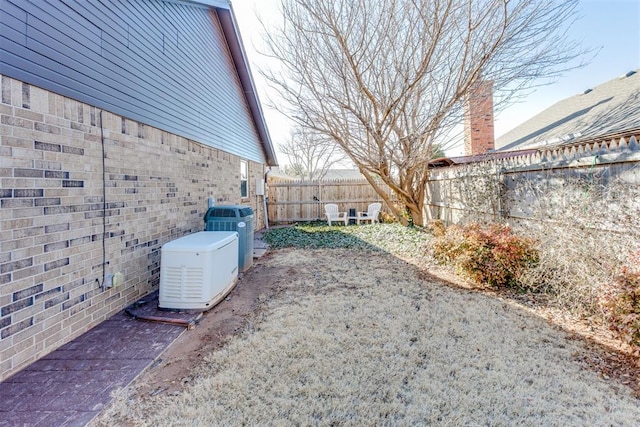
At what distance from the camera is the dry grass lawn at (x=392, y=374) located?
205 cm

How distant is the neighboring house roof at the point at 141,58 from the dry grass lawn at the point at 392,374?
3.13m

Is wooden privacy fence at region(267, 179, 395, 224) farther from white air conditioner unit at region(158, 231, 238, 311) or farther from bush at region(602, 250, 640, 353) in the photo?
bush at region(602, 250, 640, 353)

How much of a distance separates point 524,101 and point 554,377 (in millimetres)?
6419

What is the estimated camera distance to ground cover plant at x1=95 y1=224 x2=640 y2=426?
2.05 meters

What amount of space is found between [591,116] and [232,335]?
856 cm

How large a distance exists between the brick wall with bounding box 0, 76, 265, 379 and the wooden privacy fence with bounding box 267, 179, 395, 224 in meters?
7.66

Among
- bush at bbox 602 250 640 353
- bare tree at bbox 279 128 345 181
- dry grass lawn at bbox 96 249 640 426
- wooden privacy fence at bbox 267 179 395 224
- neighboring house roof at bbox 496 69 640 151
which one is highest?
bare tree at bbox 279 128 345 181

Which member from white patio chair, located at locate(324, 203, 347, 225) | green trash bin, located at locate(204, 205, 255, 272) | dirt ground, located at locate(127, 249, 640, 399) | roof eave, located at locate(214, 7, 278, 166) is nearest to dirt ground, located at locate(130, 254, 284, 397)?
dirt ground, located at locate(127, 249, 640, 399)

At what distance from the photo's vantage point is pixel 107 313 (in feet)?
11.8

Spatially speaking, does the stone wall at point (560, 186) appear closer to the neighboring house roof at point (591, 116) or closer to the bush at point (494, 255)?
the bush at point (494, 255)

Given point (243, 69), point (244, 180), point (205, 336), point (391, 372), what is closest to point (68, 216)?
point (205, 336)

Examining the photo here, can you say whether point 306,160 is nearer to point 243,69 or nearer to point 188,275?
point 243,69

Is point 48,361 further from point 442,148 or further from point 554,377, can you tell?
point 442,148

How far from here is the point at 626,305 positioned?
2.63 m
